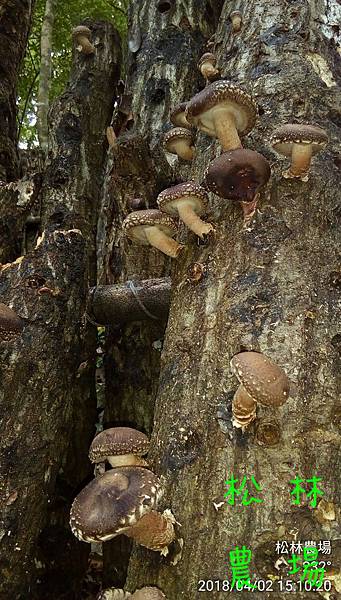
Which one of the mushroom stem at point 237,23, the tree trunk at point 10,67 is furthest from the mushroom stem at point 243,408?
the tree trunk at point 10,67

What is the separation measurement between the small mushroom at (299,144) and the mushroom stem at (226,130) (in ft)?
0.82

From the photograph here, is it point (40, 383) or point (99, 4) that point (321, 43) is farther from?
point (99, 4)

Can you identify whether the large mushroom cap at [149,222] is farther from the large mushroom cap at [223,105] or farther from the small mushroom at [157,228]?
the large mushroom cap at [223,105]

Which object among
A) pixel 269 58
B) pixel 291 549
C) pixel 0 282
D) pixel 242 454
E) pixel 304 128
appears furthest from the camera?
pixel 0 282

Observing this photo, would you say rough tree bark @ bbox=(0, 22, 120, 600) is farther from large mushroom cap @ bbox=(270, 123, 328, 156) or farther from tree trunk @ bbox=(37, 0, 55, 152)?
tree trunk @ bbox=(37, 0, 55, 152)

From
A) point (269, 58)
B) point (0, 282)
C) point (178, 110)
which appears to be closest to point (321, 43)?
point (269, 58)

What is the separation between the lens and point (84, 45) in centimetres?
649

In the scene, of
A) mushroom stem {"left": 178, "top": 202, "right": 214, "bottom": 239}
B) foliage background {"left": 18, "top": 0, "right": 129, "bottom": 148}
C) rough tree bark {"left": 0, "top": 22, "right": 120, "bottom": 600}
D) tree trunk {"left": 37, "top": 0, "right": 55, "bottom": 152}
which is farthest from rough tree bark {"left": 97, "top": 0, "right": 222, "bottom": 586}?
foliage background {"left": 18, "top": 0, "right": 129, "bottom": 148}

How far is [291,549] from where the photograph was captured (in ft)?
7.14

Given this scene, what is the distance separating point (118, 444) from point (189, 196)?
1.46m

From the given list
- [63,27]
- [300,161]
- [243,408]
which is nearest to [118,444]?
[243,408]

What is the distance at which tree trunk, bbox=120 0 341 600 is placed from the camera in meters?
2.27

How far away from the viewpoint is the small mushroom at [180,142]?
4.23 meters

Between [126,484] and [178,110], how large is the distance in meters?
3.12
